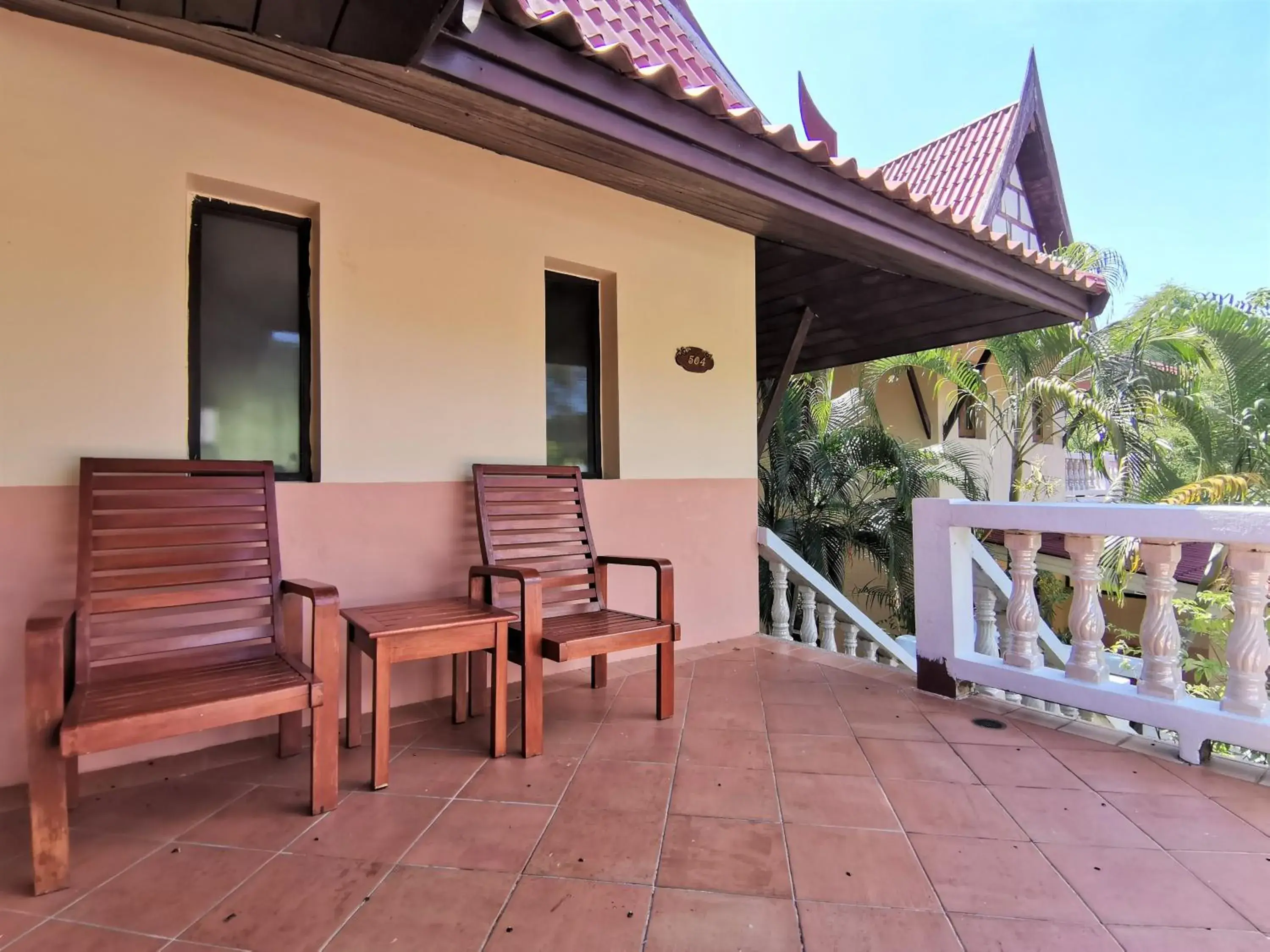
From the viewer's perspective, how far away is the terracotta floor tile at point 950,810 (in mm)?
1800

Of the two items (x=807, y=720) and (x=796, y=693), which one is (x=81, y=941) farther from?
(x=796, y=693)

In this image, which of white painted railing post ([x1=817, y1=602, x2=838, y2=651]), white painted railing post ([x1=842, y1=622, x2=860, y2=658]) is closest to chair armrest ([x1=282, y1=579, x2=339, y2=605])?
white painted railing post ([x1=817, y1=602, x2=838, y2=651])

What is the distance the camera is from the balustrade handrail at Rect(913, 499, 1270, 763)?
217cm

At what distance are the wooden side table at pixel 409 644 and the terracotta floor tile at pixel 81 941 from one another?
28.4 inches

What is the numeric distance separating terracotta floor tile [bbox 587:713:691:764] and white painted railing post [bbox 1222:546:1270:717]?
80.3 inches

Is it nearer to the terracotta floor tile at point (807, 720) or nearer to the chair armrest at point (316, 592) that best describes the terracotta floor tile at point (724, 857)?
the terracotta floor tile at point (807, 720)

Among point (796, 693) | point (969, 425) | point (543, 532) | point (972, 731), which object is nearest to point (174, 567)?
point (543, 532)

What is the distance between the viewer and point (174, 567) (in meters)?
2.12

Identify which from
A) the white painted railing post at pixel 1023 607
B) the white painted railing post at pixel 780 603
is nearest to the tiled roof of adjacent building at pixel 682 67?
the white painted railing post at pixel 1023 607

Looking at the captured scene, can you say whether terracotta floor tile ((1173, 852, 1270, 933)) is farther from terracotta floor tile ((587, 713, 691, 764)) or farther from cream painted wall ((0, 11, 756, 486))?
cream painted wall ((0, 11, 756, 486))

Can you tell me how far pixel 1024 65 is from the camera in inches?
384

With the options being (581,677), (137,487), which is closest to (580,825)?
(581,677)

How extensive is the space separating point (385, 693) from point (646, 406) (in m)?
2.19

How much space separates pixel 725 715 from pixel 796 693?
1.61ft
